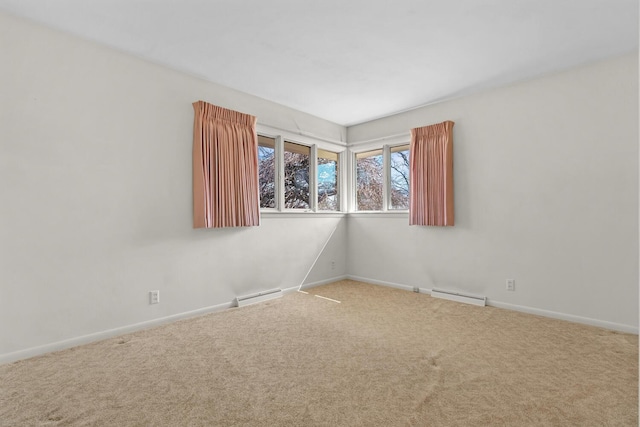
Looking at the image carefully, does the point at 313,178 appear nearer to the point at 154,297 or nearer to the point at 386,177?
the point at 386,177

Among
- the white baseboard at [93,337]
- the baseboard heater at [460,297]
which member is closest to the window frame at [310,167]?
the white baseboard at [93,337]

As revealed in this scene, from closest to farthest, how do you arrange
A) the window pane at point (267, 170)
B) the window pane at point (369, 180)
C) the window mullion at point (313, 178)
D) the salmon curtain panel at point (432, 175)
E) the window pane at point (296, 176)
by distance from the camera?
the salmon curtain panel at point (432, 175) < the window pane at point (267, 170) < the window pane at point (296, 176) < the window mullion at point (313, 178) < the window pane at point (369, 180)

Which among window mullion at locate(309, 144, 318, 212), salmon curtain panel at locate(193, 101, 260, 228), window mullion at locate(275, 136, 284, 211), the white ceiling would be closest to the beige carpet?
salmon curtain panel at locate(193, 101, 260, 228)

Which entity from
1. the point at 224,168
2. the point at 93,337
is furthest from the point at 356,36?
the point at 93,337

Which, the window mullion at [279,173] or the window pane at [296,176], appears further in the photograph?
the window pane at [296,176]

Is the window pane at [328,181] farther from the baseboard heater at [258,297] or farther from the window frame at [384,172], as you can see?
the baseboard heater at [258,297]

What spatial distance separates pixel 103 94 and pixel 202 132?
2.91ft

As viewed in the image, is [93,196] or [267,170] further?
[267,170]

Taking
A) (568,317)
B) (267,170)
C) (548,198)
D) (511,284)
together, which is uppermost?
(267,170)

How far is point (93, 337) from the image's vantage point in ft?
8.85

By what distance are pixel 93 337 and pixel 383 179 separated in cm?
390

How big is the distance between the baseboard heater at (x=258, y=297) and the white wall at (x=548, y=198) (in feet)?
6.16

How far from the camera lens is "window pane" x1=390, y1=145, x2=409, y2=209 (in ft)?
15.5

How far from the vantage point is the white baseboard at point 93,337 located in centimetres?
236
